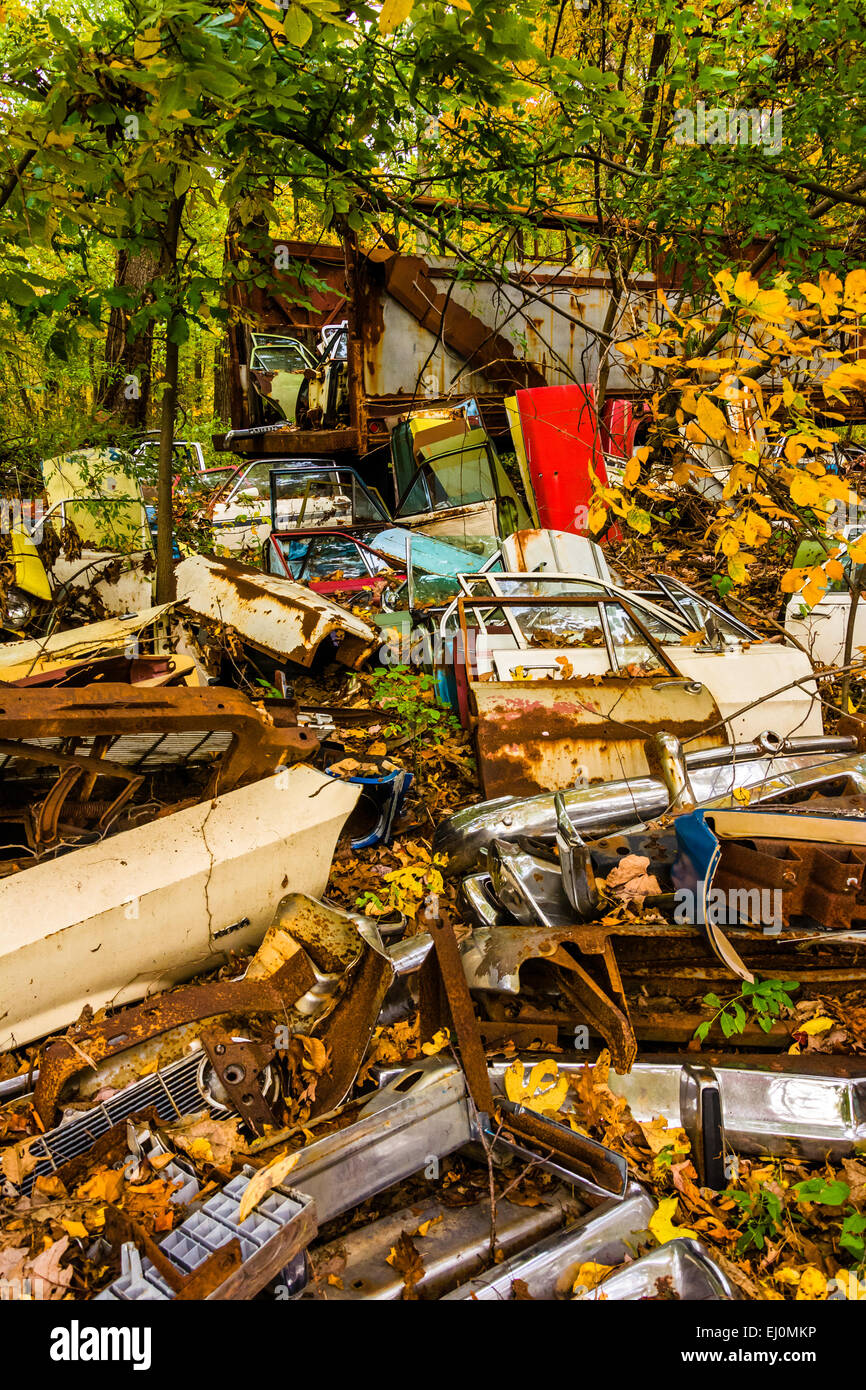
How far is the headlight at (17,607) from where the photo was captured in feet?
18.2

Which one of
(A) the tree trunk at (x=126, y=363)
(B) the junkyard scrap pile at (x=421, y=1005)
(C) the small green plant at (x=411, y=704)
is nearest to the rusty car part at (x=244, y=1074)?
(B) the junkyard scrap pile at (x=421, y=1005)

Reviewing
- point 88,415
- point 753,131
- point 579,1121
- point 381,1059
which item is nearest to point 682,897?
point 579,1121

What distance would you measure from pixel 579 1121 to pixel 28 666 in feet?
8.71

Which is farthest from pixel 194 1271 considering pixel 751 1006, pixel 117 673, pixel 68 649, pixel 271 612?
pixel 271 612

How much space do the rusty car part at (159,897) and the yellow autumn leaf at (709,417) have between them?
6.10ft

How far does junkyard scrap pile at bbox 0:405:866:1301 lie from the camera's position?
1714mm

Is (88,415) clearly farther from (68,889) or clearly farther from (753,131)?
(68,889)

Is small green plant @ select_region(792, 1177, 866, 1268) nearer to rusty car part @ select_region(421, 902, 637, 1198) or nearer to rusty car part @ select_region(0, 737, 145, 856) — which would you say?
rusty car part @ select_region(421, 902, 637, 1198)

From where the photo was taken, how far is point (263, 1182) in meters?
1.64

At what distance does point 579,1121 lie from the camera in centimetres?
207

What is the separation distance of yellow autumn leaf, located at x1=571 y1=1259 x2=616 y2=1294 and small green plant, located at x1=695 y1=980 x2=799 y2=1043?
821 mm

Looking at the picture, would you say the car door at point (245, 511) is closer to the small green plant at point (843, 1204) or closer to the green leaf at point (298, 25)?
the green leaf at point (298, 25)

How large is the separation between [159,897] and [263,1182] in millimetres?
935

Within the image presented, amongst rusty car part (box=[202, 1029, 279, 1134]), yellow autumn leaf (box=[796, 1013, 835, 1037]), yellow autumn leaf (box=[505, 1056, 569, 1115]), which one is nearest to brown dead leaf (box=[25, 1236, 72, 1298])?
rusty car part (box=[202, 1029, 279, 1134])
